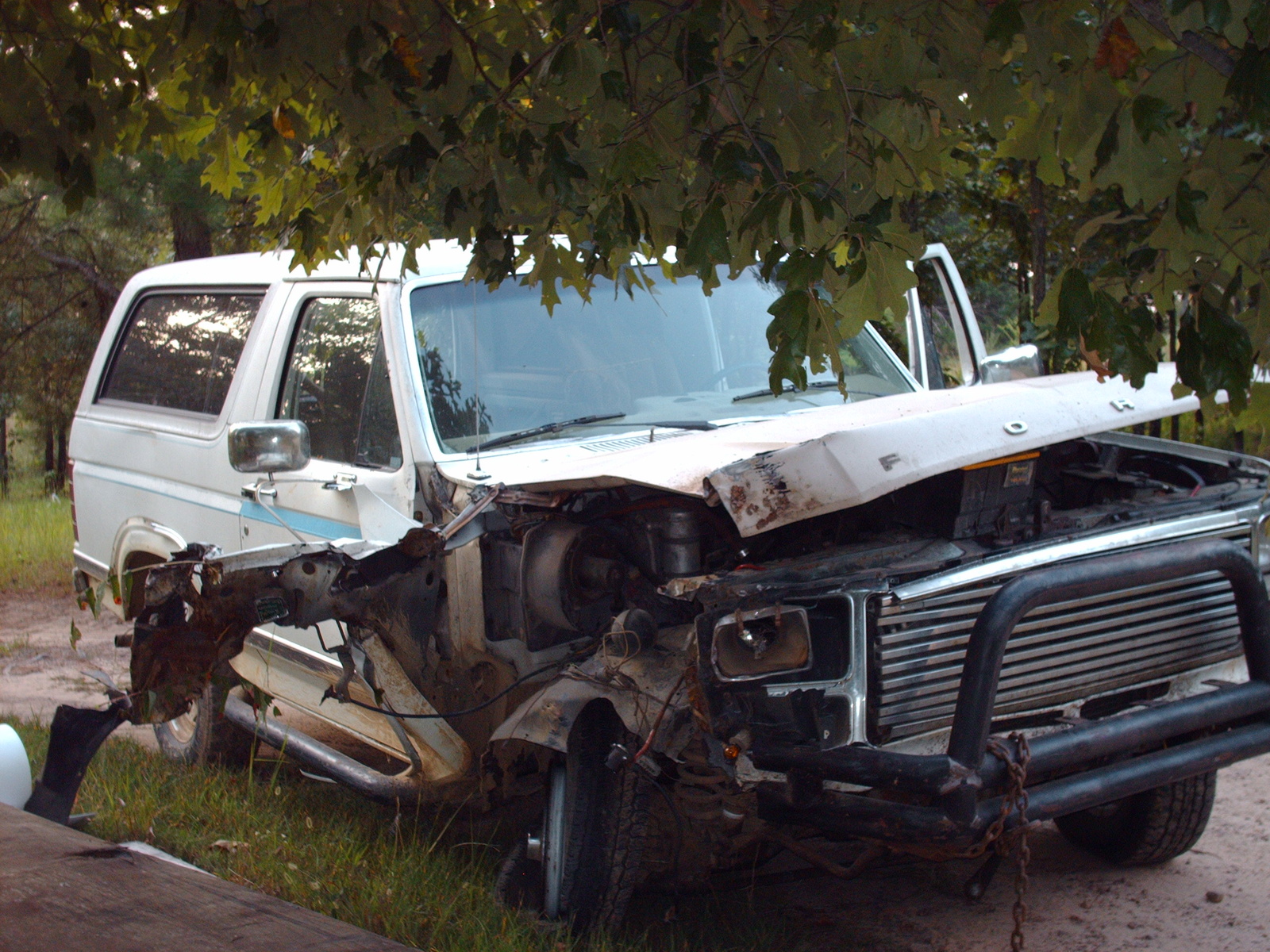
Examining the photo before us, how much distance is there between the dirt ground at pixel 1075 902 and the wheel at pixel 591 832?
0.74 metres

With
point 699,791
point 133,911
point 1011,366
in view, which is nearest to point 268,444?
point 699,791

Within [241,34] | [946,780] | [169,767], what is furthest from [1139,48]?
[169,767]

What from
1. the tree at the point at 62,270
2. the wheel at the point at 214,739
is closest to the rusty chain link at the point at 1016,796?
the wheel at the point at 214,739

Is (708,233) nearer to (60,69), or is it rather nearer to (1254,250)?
(1254,250)

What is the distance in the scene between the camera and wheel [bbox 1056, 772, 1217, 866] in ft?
12.9

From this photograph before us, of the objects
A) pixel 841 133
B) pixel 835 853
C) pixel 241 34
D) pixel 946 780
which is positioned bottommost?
pixel 835 853

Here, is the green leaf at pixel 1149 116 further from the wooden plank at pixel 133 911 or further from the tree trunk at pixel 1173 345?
the wooden plank at pixel 133 911

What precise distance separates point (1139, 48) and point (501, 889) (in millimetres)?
2676

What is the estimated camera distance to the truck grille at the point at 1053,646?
2949 millimetres

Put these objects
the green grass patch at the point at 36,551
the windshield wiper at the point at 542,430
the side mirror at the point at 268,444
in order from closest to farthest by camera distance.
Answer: the side mirror at the point at 268,444
the windshield wiper at the point at 542,430
the green grass patch at the point at 36,551

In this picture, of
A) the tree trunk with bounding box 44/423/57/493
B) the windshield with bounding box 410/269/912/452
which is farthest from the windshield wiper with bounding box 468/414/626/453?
the tree trunk with bounding box 44/423/57/493

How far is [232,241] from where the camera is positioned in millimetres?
12680

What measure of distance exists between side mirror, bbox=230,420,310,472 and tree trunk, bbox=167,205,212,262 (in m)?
8.57

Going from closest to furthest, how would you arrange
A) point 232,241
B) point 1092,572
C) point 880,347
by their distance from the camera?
point 1092,572 → point 880,347 → point 232,241
